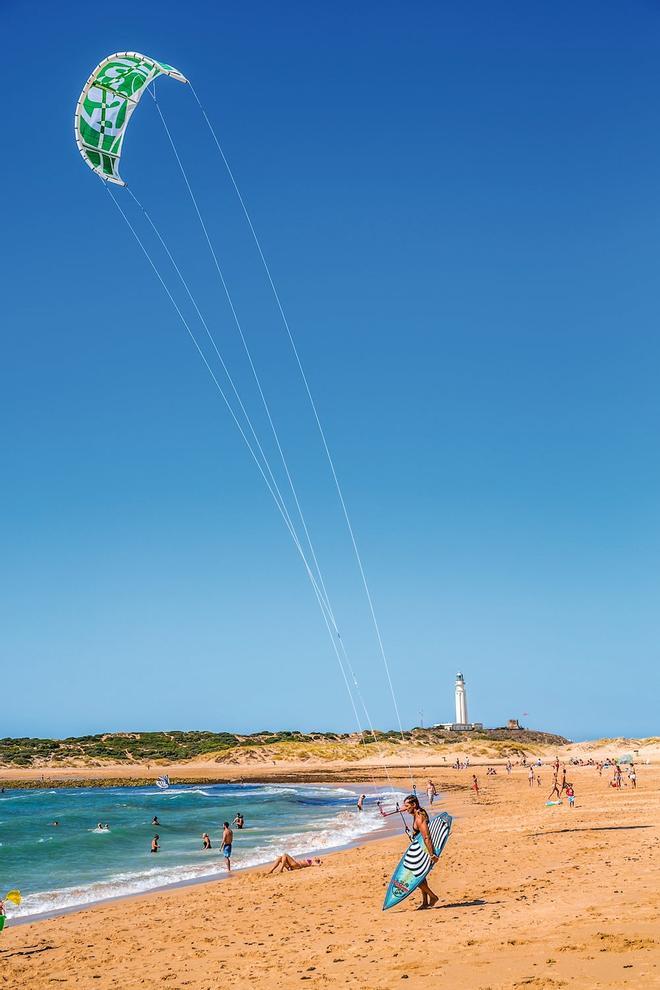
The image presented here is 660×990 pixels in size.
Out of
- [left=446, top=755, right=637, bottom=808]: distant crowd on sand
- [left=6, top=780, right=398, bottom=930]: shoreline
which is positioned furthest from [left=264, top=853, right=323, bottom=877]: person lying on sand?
[left=446, top=755, right=637, bottom=808]: distant crowd on sand

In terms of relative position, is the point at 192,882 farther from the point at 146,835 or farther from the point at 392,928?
the point at 146,835

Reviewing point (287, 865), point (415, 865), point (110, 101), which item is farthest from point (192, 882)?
point (110, 101)

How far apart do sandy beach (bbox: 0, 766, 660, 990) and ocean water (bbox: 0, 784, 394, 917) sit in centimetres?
283

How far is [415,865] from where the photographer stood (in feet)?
33.6

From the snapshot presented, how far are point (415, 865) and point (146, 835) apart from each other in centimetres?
2115

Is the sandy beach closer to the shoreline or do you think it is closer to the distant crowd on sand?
the shoreline

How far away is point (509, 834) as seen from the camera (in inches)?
740

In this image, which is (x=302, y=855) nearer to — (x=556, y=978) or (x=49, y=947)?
(x=49, y=947)

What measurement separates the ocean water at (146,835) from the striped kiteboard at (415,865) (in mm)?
8410

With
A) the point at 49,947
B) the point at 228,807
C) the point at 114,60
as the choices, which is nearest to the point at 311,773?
the point at 228,807

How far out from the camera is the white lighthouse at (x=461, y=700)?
10262cm

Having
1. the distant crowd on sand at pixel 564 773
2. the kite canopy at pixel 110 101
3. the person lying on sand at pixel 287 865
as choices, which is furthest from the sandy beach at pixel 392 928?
the kite canopy at pixel 110 101

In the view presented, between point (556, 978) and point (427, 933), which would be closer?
point (556, 978)

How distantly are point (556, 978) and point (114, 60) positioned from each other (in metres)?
14.6
